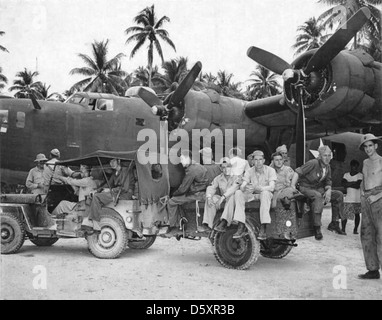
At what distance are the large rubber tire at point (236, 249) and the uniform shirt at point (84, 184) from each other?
2566 mm

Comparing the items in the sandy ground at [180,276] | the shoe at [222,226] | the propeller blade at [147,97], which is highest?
the propeller blade at [147,97]

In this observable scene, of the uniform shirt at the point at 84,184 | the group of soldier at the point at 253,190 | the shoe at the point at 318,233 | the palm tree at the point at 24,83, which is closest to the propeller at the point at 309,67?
the group of soldier at the point at 253,190

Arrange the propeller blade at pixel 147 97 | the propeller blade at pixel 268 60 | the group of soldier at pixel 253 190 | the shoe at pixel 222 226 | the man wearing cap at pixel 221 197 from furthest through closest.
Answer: the propeller blade at pixel 147 97, the propeller blade at pixel 268 60, the shoe at pixel 222 226, the man wearing cap at pixel 221 197, the group of soldier at pixel 253 190

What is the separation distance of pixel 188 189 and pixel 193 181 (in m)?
0.17

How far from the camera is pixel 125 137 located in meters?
11.7

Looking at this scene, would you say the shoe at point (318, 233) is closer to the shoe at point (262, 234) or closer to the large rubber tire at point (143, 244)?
the shoe at point (262, 234)

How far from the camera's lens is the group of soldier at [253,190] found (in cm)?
581

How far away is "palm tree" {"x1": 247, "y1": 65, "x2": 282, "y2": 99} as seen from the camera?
6075 cm

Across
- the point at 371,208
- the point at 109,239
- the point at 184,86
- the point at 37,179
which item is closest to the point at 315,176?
the point at 371,208

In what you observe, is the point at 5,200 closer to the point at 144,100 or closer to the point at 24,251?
the point at 24,251

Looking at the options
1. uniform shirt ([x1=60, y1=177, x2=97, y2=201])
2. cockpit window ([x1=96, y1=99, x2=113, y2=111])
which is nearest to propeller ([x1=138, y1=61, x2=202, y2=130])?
cockpit window ([x1=96, y1=99, x2=113, y2=111])

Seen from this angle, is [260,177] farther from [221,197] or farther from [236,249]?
[236,249]

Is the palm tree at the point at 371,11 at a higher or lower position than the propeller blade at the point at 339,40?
higher

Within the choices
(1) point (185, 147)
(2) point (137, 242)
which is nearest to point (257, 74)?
(1) point (185, 147)
